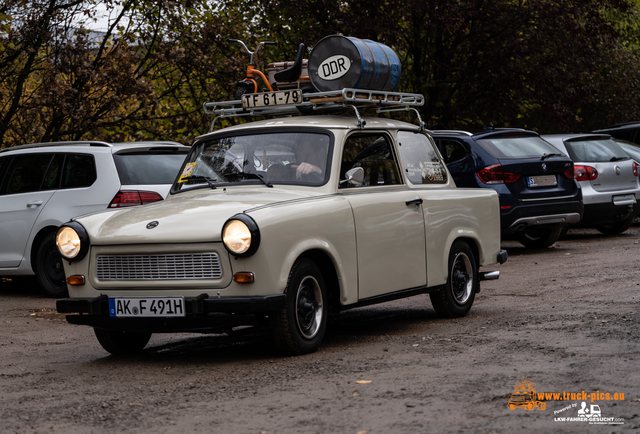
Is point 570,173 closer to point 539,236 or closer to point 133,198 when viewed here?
point 539,236

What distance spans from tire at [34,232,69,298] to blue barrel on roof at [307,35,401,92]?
449cm

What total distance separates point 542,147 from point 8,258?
307 inches

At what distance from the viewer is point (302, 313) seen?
21.0 ft

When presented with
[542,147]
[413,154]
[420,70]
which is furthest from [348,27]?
[413,154]

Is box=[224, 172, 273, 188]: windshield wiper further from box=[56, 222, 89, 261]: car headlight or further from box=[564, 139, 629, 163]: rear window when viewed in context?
box=[564, 139, 629, 163]: rear window

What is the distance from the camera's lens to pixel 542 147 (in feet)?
45.1

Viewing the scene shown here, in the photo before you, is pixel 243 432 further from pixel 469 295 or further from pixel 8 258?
pixel 8 258

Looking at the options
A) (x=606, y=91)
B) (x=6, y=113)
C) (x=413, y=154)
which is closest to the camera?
(x=413, y=154)

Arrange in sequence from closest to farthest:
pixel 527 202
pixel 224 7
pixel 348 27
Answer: pixel 527 202 < pixel 348 27 < pixel 224 7

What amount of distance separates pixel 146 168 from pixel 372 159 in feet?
12.7

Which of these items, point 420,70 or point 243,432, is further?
point 420,70

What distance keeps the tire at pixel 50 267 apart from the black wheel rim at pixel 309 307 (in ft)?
17.6

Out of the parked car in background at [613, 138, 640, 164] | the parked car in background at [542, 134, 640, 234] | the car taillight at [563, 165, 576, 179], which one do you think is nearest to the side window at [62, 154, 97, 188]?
the car taillight at [563, 165, 576, 179]

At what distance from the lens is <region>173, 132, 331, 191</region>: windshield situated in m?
7.07
